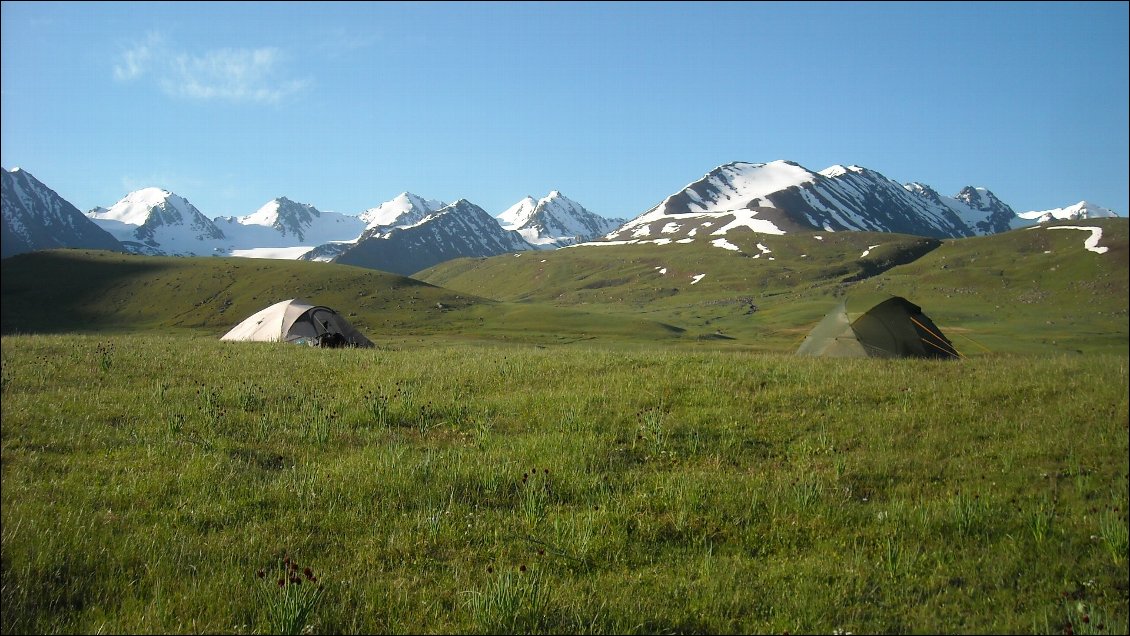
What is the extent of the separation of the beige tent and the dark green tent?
21438 millimetres

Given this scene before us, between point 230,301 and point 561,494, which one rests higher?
point 230,301

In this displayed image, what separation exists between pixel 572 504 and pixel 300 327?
2798cm

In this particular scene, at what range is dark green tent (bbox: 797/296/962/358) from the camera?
927 inches

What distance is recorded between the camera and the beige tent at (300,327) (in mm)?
32719

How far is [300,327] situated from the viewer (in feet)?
109

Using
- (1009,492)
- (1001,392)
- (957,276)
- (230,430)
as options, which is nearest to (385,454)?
(230,430)

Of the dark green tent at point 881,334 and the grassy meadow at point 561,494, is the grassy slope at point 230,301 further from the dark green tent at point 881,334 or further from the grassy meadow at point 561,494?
the grassy meadow at point 561,494

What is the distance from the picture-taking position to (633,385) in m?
14.8

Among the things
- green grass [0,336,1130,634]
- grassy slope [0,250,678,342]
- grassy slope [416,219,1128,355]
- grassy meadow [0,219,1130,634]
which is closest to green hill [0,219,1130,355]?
grassy slope [0,250,678,342]

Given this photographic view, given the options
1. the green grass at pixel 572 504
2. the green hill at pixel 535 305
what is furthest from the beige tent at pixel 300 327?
the green hill at pixel 535 305

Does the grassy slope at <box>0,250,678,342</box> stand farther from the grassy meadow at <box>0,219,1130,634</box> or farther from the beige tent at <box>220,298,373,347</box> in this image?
the grassy meadow at <box>0,219,1130,634</box>

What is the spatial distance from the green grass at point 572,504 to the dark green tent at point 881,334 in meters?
8.36

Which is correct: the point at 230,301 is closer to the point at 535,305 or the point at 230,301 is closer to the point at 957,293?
the point at 535,305

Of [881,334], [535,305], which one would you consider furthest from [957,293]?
[881,334]
